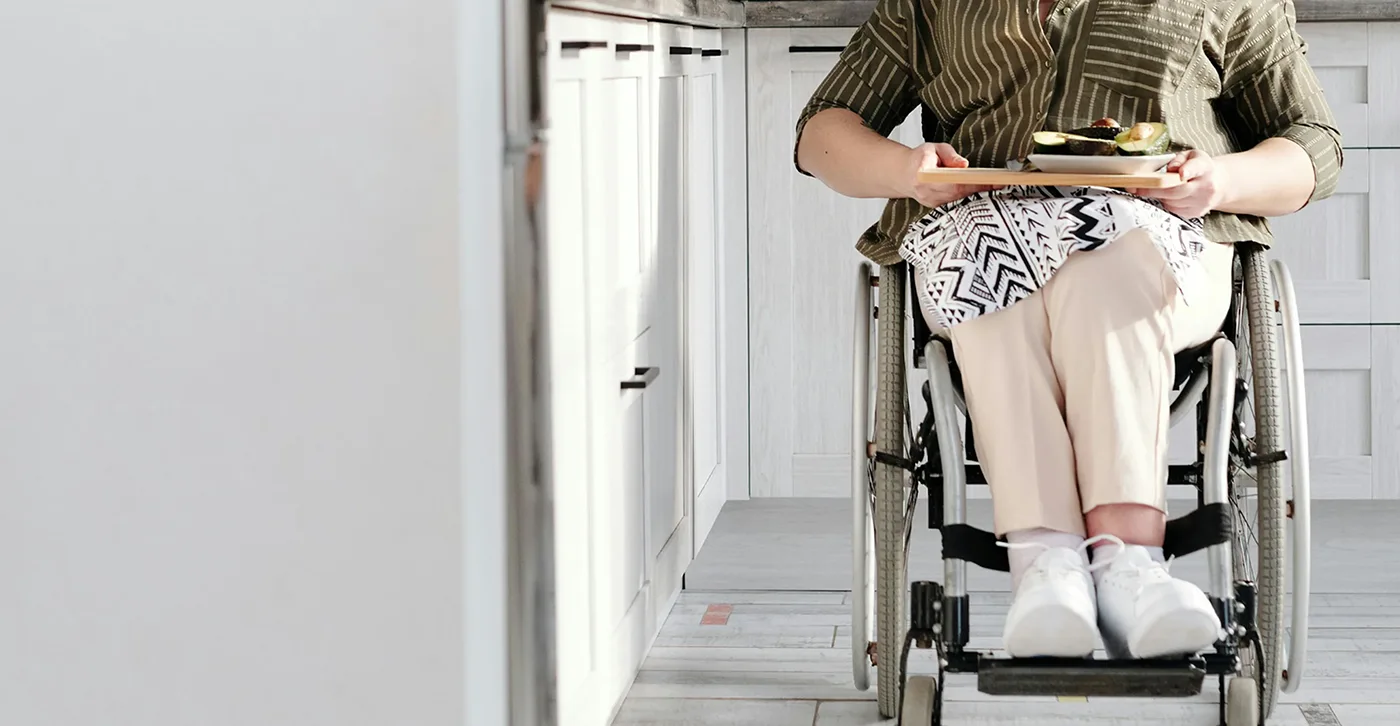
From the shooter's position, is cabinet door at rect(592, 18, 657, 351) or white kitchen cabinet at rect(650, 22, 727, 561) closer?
cabinet door at rect(592, 18, 657, 351)

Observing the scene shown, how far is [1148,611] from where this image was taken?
1171 mm

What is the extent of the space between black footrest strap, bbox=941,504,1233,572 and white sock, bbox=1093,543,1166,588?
0.07 ft

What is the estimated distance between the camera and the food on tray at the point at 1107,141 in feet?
4.22

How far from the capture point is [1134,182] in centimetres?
125

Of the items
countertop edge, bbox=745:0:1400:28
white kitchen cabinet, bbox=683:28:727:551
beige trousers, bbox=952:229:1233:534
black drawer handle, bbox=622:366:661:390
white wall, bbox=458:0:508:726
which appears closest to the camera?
white wall, bbox=458:0:508:726

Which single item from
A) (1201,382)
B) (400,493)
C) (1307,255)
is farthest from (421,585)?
(1307,255)

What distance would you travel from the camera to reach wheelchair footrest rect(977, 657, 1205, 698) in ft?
3.89

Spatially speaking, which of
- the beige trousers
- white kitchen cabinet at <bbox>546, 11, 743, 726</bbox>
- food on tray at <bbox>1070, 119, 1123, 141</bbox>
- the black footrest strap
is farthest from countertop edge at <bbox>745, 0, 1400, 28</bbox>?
the black footrest strap

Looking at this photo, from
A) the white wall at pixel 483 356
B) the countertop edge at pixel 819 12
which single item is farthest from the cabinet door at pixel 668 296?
the white wall at pixel 483 356

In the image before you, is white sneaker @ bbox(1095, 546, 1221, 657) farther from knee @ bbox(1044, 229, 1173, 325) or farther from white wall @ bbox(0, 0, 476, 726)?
white wall @ bbox(0, 0, 476, 726)

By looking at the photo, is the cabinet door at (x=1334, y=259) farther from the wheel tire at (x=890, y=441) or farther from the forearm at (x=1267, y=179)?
the wheel tire at (x=890, y=441)

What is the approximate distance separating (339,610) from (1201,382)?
89 centimetres

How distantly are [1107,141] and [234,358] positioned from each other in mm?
809

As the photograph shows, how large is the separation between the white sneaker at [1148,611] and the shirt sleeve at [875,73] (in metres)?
0.60
